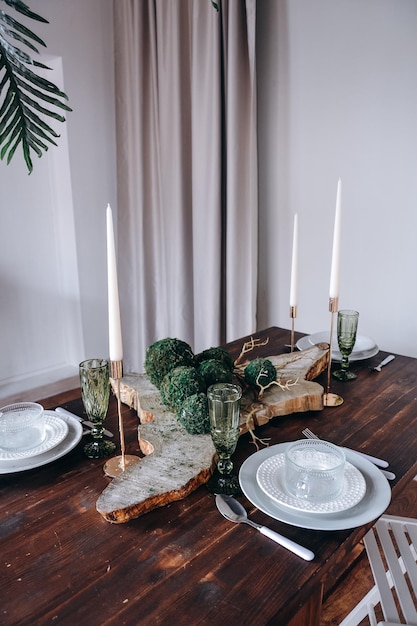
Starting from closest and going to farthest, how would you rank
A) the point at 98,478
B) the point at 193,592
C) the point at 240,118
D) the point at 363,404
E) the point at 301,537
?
the point at 193,592 → the point at 301,537 → the point at 98,478 → the point at 363,404 → the point at 240,118

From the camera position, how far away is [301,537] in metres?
0.75

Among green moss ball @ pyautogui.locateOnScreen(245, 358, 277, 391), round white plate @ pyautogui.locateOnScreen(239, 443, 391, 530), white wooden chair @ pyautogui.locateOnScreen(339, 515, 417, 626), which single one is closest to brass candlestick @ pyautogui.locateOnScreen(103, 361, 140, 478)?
round white plate @ pyautogui.locateOnScreen(239, 443, 391, 530)

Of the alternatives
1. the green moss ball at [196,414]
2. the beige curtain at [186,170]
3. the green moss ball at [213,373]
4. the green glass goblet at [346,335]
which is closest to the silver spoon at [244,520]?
the green moss ball at [196,414]

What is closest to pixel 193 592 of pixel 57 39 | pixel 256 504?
pixel 256 504

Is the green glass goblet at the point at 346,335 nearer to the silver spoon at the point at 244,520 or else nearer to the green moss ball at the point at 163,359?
the green moss ball at the point at 163,359

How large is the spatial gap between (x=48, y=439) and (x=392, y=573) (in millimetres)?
780

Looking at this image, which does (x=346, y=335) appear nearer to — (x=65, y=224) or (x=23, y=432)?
(x=23, y=432)

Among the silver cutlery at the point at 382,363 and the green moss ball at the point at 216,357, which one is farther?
the silver cutlery at the point at 382,363

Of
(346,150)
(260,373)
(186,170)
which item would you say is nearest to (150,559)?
(260,373)

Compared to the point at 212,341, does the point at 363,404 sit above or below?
above

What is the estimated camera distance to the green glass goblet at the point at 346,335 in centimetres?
134

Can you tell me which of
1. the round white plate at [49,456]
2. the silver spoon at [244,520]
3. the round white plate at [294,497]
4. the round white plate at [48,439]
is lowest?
the silver spoon at [244,520]

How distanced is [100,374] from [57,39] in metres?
2.23

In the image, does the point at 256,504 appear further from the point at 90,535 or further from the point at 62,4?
the point at 62,4
